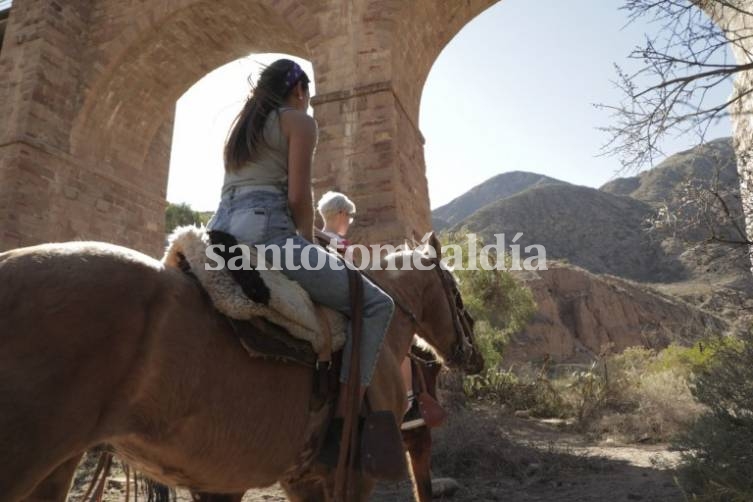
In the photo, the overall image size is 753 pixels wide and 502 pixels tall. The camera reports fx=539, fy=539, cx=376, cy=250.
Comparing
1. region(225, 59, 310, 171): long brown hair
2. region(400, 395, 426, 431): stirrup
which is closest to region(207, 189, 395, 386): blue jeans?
region(225, 59, 310, 171): long brown hair

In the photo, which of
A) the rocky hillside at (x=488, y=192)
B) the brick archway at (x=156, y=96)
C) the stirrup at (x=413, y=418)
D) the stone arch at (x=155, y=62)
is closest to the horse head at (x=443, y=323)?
the stirrup at (x=413, y=418)

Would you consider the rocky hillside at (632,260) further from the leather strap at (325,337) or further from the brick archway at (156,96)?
the brick archway at (156,96)

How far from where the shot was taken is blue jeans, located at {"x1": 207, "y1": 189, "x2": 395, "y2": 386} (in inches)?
86.4

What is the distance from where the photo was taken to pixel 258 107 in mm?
2299

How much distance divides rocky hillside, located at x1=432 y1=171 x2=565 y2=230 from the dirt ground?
295ft

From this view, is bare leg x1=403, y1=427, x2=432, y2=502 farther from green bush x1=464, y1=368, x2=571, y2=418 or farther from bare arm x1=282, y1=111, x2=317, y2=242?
green bush x1=464, y1=368, x2=571, y2=418

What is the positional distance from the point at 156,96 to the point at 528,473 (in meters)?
10.2

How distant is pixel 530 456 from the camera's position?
612 cm

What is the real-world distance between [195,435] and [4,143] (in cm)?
1010

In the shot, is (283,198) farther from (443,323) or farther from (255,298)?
(443,323)

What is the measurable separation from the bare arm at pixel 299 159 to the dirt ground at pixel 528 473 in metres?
3.73

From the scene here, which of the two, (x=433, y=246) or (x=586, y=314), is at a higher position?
(x=586, y=314)

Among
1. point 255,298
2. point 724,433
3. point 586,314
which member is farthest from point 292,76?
point 586,314

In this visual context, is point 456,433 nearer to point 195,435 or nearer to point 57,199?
point 195,435
